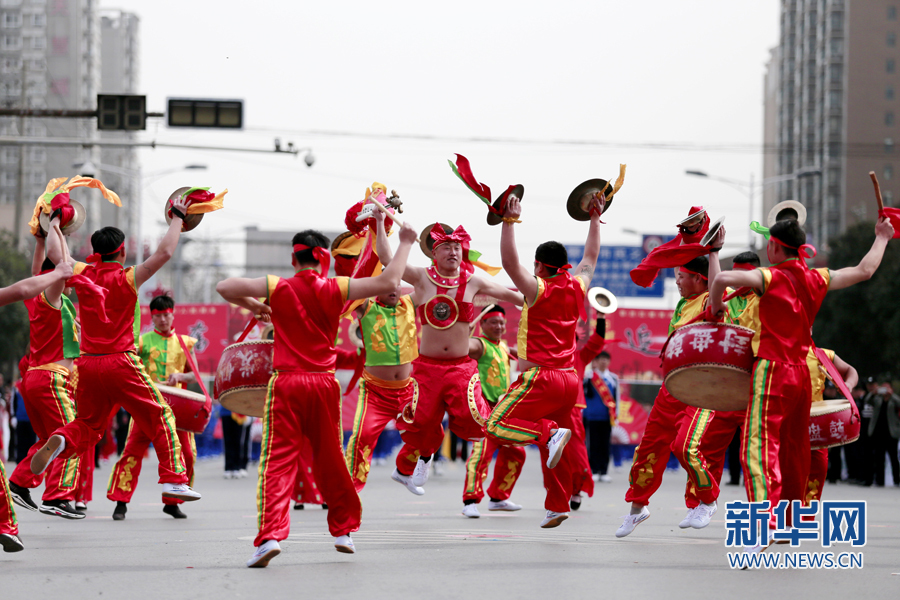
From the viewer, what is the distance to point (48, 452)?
27.3 feet

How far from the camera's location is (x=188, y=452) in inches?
403

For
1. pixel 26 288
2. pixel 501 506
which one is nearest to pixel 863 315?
pixel 501 506

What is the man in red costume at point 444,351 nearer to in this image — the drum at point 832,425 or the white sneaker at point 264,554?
the drum at point 832,425

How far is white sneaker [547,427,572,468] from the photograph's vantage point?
8141mm

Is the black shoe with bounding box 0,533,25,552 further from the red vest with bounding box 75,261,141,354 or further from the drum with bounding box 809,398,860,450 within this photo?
the drum with bounding box 809,398,860,450

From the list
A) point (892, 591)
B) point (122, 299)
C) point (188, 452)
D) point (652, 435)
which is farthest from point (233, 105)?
point (892, 591)

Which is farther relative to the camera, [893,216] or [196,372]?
[196,372]

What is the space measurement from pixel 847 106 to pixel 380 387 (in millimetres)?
88964

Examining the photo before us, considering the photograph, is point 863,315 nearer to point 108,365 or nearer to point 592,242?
point 592,242

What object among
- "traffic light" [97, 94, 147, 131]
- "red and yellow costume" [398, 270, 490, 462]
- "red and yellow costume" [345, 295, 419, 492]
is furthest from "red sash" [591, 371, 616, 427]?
"traffic light" [97, 94, 147, 131]

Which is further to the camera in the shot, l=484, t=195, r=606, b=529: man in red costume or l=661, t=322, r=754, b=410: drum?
l=484, t=195, r=606, b=529: man in red costume

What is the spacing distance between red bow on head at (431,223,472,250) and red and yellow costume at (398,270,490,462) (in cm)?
27

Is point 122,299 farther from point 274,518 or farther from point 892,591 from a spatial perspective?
point 892,591

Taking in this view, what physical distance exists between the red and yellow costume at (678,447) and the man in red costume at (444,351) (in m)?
1.41
